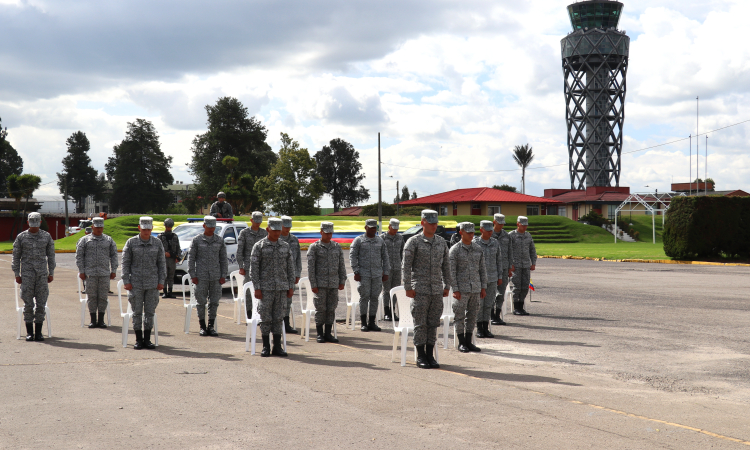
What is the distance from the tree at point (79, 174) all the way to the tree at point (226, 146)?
42.8 meters

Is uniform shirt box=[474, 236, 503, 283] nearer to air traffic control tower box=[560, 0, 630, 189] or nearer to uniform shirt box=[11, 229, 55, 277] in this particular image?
uniform shirt box=[11, 229, 55, 277]

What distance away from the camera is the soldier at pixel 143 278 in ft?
32.7

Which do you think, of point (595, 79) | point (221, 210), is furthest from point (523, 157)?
point (221, 210)

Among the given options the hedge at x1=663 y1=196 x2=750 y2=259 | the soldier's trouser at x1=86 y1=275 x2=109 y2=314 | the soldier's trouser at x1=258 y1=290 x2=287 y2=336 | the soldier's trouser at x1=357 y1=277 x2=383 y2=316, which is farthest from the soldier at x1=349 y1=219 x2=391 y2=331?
the hedge at x1=663 y1=196 x2=750 y2=259

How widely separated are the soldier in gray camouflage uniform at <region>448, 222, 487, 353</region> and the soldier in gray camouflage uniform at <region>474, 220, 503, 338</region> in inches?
46.4

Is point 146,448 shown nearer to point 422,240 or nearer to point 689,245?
point 422,240

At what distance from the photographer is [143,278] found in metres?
10.1

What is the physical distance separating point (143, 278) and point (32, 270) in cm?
218

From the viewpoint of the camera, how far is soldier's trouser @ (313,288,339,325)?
35.0 feet

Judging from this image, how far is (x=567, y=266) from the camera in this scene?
2962 cm

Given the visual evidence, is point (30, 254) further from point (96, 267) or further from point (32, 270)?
point (96, 267)

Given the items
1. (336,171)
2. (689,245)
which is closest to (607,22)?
(336,171)

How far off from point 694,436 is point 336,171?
369ft

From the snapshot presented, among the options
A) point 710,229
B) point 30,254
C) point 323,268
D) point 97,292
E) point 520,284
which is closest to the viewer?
point 323,268
